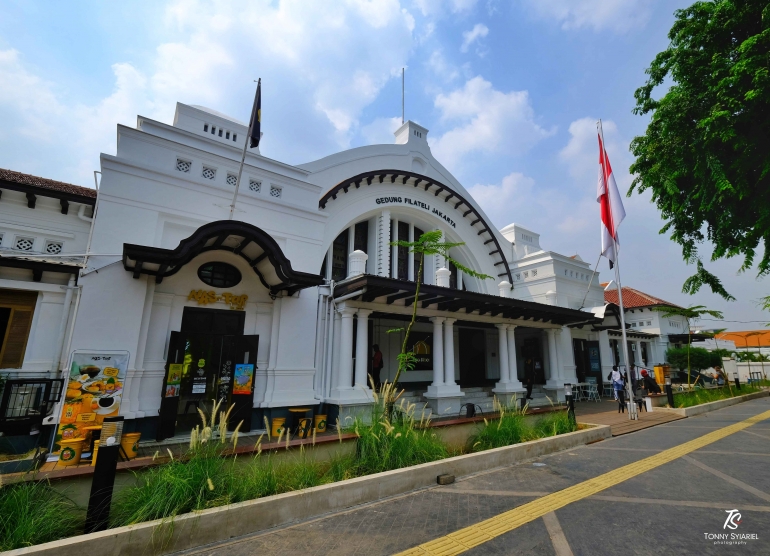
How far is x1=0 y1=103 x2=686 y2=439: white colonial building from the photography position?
8.06m

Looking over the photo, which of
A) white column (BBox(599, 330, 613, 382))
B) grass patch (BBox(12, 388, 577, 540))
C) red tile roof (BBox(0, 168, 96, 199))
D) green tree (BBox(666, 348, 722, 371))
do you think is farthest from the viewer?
green tree (BBox(666, 348, 722, 371))

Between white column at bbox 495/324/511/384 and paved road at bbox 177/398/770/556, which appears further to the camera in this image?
white column at bbox 495/324/511/384

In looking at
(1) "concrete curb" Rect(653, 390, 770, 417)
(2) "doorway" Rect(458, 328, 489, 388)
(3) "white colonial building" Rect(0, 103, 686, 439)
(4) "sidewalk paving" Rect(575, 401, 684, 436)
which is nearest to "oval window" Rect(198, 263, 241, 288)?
(3) "white colonial building" Rect(0, 103, 686, 439)

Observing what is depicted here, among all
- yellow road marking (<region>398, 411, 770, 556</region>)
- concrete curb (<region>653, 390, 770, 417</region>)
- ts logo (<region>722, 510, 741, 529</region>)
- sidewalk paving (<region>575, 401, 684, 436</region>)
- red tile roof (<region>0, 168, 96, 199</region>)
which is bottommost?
yellow road marking (<region>398, 411, 770, 556</region>)

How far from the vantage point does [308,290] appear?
10656 millimetres

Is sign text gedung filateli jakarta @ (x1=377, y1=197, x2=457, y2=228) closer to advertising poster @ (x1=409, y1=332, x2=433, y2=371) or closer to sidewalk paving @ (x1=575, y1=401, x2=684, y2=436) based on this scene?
advertising poster @ (x1=409, y1=332, x2=433, y2=371)

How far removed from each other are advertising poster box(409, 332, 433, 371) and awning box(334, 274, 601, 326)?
10.9 ft

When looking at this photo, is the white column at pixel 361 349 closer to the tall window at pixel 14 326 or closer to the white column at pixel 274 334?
the white column at pixel 274 334

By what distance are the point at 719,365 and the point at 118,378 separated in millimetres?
34568

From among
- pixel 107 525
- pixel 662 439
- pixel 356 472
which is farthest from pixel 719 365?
pixel 107 525

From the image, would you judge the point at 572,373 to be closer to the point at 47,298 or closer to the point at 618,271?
the point at 618,271

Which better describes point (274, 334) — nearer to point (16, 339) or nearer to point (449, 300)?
point (16, 339)

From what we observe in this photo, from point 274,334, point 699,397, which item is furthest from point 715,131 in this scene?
point 274,334

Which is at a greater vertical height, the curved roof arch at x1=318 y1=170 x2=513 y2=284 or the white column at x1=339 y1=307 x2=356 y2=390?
the curved roof arch at x1=318 y1=170 x2=513 y2=284
